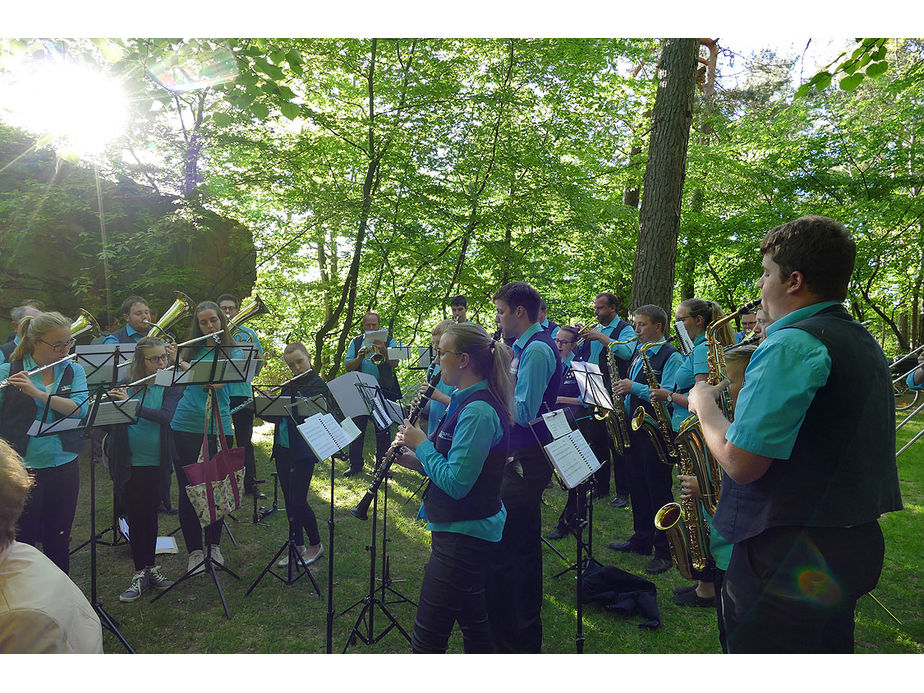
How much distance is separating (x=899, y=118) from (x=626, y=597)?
11.5 metres

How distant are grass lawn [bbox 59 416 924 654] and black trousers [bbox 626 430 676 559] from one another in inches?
9.0

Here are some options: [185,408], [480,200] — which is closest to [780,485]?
[185,408]

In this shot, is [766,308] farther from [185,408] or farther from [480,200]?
[480,200]

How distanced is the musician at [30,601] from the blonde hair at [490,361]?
1759 mm

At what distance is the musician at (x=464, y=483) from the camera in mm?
2635

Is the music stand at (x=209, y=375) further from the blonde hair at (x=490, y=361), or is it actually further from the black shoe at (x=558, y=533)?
the black shoe at (x=558, y=533)

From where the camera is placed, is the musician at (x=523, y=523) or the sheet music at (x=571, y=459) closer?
the sheet music at (x=571, y=459)

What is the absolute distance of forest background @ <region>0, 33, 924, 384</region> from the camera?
8805 mm

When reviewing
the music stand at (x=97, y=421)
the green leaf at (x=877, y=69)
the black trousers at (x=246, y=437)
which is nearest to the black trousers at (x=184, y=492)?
the music stand at (x=97, y=421)

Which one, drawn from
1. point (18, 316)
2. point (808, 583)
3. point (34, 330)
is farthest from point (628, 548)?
point (18, 316)

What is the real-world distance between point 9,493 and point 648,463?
4843 mm

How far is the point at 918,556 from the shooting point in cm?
558

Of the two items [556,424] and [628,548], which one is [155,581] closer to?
[556,424]

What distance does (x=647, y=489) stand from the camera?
553 cm
